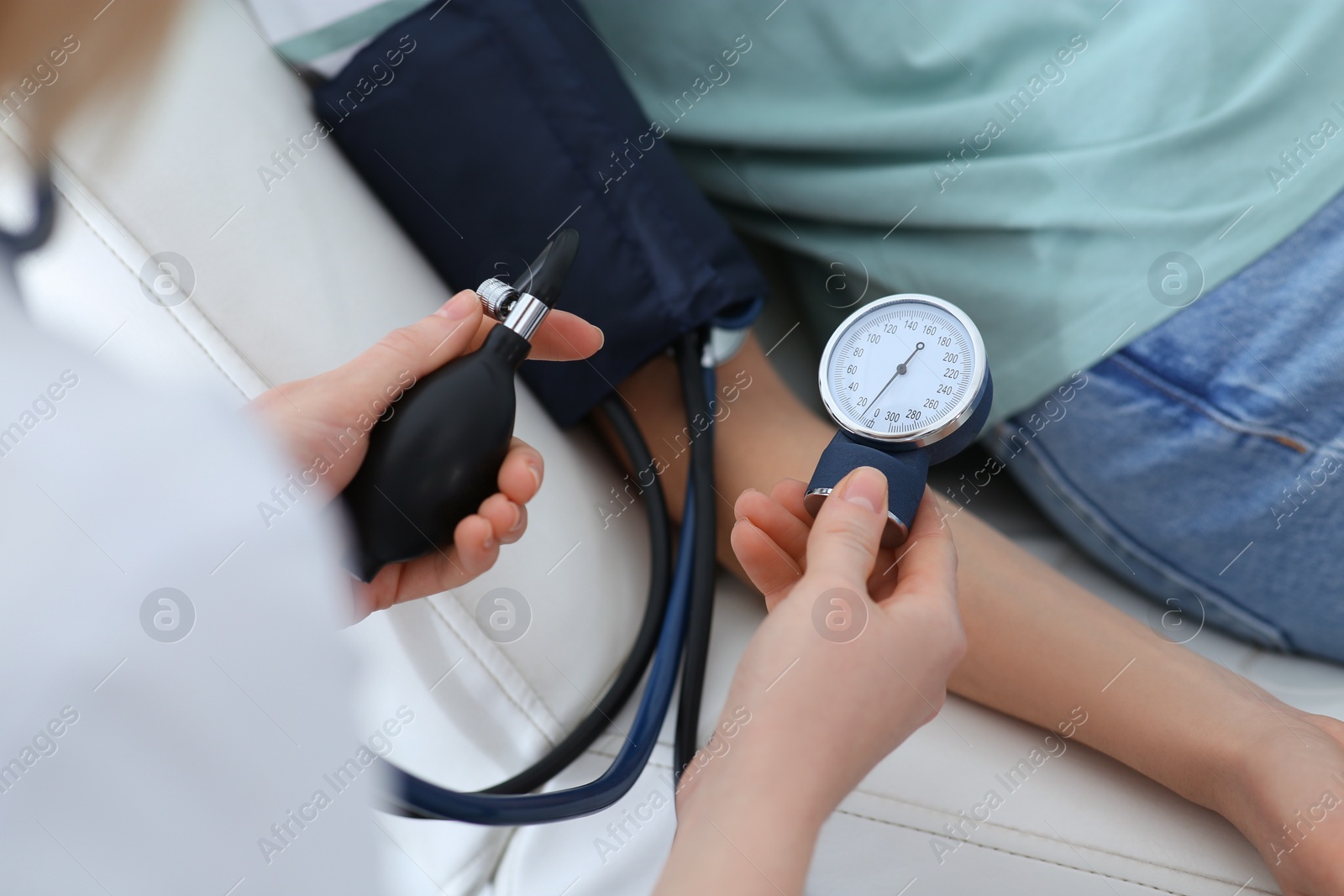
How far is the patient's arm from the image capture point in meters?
0.53

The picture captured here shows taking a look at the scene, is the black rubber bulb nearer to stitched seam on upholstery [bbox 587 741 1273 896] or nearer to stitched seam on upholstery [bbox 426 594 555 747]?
stitched seam on upholstery [bbox 426 594 555 747]

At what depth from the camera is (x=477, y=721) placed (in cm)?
63

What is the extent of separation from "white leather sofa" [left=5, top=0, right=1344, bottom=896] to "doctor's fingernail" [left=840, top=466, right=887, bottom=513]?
0.84 feet

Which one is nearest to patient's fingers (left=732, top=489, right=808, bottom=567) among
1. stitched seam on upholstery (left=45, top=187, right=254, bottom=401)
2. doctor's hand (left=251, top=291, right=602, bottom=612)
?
doctor's hand (left=251, top=291, right=602, bottom=612)

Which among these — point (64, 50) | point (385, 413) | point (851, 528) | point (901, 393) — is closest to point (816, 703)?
point (851, 528)

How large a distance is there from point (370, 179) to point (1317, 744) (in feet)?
2.60

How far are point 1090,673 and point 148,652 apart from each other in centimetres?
59

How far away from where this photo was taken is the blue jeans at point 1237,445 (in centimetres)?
63

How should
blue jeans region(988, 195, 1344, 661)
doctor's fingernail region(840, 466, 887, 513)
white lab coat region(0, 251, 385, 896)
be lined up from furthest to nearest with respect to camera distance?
blue jeans region(988, 195, 1344, 661), doctor's fingernail region(840, 466, 887, 513), white lab coat region(0, 251, 385, 896)

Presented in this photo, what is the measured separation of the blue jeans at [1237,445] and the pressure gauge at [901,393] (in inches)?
10.2

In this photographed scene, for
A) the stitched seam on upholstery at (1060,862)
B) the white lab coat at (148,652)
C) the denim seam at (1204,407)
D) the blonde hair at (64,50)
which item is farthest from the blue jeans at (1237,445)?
the blonde hair at (64,50)

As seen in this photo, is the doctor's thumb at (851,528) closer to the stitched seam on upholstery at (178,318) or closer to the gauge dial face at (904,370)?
the gauge dial face at (904,370)

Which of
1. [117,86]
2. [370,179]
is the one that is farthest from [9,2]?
[370,179]

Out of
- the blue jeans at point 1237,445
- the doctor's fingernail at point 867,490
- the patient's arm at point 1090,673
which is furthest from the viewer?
the blue jeans at point 1237,445
